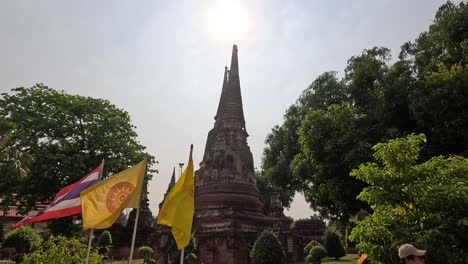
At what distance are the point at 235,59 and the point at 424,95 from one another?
31294 mm

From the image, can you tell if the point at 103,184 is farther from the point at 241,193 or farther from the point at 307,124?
the point at 241,193

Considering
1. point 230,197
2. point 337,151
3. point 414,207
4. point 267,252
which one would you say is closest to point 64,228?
point 267,252

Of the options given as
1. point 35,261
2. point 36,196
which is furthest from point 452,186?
point 36,196

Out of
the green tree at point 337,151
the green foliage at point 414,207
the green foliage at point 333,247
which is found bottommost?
the green foliage at point 333,247

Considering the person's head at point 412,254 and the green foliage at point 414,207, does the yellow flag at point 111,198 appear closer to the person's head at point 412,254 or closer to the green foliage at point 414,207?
the green foliage at point 414,207

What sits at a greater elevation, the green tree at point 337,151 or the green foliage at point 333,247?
the green tree at point 337,151

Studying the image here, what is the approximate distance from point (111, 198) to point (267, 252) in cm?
1406

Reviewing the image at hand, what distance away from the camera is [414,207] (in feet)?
24.3

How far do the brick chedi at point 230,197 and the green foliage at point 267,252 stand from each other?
618 cm

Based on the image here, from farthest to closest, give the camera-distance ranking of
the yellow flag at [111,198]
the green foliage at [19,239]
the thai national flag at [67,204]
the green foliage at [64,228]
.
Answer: the green foliage at [19,239]
the green foliage at [64,228]
the thai national flag at [67,204]
the yellow flag at [111,198]

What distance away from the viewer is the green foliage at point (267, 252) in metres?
21.0

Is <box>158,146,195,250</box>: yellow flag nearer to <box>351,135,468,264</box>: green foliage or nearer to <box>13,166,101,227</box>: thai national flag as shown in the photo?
<box>13,166,101,227</box>: thai national flag

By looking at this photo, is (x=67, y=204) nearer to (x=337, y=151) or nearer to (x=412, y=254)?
(x=412, y=254)

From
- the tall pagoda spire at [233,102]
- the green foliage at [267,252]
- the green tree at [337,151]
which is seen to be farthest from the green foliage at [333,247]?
the tall pagoda spire at [233,102]
